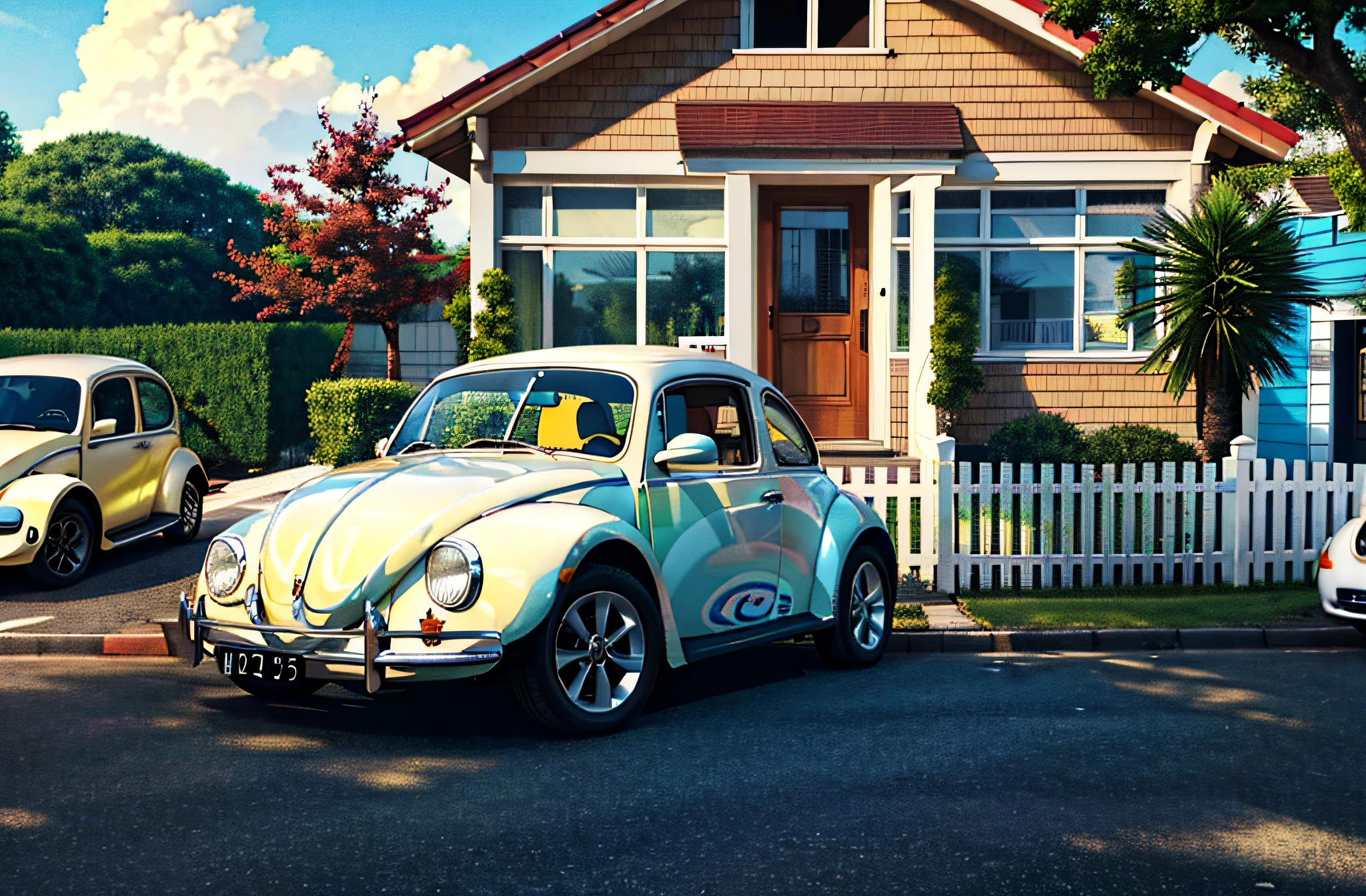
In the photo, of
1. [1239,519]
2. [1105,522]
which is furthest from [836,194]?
[1239,519]

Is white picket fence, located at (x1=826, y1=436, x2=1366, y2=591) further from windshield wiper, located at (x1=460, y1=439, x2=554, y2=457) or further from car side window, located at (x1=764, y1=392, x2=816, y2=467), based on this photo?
windshield wiper, located at (x1=460, y1=439, x2=554, y2=457)

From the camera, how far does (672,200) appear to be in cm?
1656

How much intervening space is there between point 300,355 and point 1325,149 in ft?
102

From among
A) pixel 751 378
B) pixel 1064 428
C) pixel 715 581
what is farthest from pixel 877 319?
pixel 715 581

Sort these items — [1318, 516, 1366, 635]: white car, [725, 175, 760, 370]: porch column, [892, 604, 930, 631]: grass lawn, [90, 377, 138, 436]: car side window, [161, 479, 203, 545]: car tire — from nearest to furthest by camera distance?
[1318, 516, 1366, 635]: white car → [892, 604, 930, 631]: grass lawn → [90, 377, 138, 436]: car side window → [161, 479, 203, 545]: car tire → [725, 175, 760, 370]: porch column

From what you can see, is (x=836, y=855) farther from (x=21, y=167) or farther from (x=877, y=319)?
(x=21, y=167)

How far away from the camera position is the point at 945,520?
11.0 metres

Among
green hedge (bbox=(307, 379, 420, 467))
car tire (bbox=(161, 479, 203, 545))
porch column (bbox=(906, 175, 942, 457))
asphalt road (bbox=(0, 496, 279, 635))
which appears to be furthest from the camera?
green hedge (bbox=(307, 379, 420, 467))

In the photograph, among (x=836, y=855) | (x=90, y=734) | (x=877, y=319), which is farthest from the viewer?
(x=877, y=319)

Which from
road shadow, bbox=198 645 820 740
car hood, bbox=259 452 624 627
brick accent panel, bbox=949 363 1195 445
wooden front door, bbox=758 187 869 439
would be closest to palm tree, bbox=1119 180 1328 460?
brick accent panel, bbox=949 363 1195 445

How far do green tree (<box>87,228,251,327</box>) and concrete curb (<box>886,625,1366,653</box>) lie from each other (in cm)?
5348

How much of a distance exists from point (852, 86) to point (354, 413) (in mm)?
7419

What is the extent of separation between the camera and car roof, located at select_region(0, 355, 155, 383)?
11.6m

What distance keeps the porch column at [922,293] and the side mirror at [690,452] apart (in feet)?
28.2
